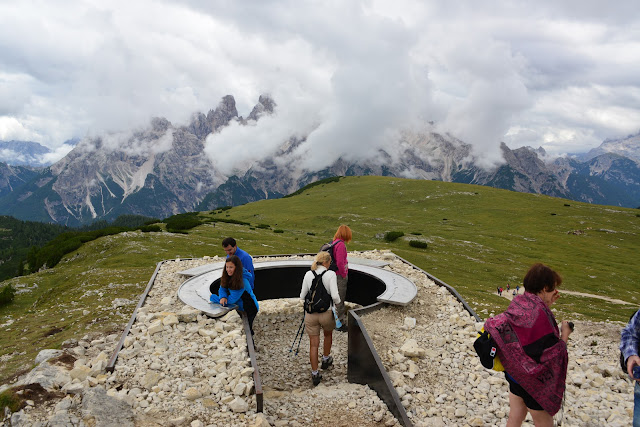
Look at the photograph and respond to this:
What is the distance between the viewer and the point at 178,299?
43.8ft

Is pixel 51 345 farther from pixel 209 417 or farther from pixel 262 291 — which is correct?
pixel 262 291

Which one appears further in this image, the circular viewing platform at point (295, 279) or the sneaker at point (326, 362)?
the circular viewing platform at point (295, 279)

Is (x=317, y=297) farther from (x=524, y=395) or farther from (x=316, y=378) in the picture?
(x=524, y=395)

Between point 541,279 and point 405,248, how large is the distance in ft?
116

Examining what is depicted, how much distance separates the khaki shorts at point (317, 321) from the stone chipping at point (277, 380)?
1.70 m

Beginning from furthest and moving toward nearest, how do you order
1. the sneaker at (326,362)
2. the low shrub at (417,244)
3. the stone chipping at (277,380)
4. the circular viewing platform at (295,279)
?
the low shrub at (417,244) < the circular viewing platform at (295,279) < the sneaker at (326,362) < the stone chipping at (277,380)

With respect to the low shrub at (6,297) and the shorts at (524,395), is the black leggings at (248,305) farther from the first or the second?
the low shrub at (6,297)

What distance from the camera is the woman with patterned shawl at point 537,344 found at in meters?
5.16

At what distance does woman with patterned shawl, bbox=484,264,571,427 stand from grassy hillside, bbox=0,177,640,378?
10266 millimetres

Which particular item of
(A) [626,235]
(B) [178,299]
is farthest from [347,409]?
(A) [626,235]

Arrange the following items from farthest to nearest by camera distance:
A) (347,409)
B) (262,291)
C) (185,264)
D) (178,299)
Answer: (185,264), (262,291), (178,299), (347,409)

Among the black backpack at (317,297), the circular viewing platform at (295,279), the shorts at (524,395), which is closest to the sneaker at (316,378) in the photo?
the black backpack at (317,297)

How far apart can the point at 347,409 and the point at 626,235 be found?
245 ft

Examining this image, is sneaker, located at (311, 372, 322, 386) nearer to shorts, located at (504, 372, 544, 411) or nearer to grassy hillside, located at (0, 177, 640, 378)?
shorts, located at (504, 372, 544, 411)
